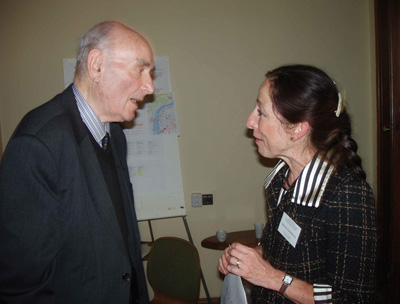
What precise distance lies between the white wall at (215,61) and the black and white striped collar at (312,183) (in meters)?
1.76

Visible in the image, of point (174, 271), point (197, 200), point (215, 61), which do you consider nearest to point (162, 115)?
point (215, 61)

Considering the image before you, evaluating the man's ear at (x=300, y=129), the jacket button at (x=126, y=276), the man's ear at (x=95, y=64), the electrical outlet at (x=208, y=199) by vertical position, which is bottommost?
the electrical outlet at (x=208, y=199)

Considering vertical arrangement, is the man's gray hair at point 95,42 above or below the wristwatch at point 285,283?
above

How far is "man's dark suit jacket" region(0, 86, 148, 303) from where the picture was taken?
3.27 ft

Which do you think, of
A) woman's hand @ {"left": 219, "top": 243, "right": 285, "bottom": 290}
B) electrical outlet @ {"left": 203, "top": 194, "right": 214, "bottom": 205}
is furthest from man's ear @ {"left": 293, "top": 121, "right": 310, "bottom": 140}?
electrical outlet @ {"left": 203, "top": 194, "right": 214, "bottom": 205}

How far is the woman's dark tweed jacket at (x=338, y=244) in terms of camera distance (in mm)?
1061

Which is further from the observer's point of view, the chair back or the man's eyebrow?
the chair back

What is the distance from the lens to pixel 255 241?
8.88 feet

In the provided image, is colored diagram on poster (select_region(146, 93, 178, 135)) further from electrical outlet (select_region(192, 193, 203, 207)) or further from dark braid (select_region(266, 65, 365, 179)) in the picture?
dark braid (select_region(266, 65, 365, 179))

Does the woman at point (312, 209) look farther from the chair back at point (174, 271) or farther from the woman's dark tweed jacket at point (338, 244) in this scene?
the chair back at point (174, 271)

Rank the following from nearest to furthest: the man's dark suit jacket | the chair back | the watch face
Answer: the man's dark suit jacket < the watch face < the chair back

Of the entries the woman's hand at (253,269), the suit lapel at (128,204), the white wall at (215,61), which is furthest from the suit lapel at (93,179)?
the white wall at (215,61)

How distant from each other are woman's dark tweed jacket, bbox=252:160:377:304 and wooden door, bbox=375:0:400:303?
1.79 m

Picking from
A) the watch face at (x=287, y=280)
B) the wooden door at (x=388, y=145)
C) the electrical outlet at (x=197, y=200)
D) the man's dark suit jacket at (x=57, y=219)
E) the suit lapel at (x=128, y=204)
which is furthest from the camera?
the electrical outlet at (x=197, y=200)
